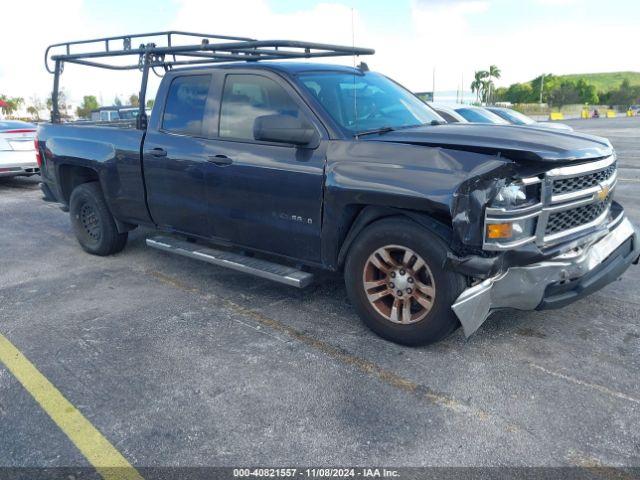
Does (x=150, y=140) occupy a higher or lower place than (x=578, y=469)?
higher

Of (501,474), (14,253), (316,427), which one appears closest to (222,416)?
(316,427)

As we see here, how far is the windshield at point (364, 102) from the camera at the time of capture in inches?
160

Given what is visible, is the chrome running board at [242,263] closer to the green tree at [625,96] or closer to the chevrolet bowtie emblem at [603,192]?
the chevrolet bowtie emblem at [603,192]

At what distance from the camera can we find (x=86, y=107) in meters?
8.13

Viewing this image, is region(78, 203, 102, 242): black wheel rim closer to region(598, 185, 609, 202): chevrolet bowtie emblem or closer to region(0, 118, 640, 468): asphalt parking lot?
region(0, 118, 640, 468): asphalt parking lot

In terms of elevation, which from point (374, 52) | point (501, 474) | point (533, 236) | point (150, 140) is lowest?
point (501, 474)

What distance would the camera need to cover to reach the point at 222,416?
2982 millimetres

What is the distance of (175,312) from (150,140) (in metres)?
1.67

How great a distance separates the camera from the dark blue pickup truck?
3.24 m

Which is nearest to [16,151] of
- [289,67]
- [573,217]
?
[289,67]

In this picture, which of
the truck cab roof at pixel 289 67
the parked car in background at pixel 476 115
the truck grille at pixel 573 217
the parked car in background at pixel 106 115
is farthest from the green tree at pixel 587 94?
the truck grille at pixel 573 217

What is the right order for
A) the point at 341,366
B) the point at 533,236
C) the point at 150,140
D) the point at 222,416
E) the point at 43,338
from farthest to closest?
the point at 150,140
the point at 43,338
the point at 341,366
the point at 533,236
the point at 222,416

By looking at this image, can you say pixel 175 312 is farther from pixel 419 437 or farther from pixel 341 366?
pixel 419 437

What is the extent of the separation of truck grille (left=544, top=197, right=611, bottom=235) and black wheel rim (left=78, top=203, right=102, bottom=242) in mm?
4646
